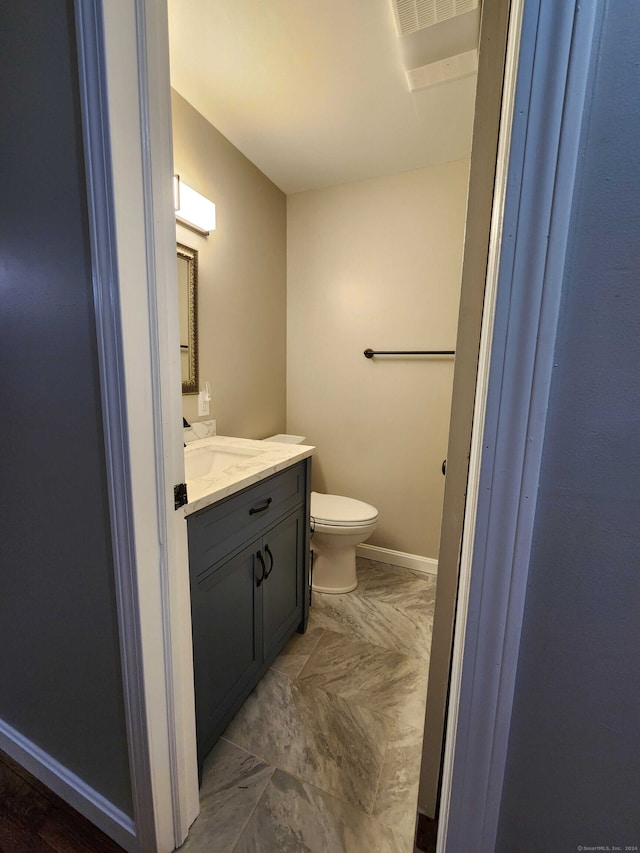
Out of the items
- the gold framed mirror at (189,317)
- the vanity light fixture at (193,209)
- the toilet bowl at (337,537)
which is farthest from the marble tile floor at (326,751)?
the vanity light fixture at (193,209)

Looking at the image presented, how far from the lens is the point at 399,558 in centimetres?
228

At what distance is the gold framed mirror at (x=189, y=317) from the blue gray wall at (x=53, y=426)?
2.57 feet

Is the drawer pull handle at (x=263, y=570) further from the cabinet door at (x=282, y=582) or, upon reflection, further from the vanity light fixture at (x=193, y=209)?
the vanity light fixture at (x=193, y=209)

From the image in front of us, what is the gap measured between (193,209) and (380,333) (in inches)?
47.0

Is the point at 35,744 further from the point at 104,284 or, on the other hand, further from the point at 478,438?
the point at 478,438

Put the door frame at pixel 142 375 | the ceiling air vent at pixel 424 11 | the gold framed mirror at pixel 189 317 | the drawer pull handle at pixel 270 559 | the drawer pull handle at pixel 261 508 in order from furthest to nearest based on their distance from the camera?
the gold framed mirror at pixel 189 317 → the drawer pull handle at pixel 270 559 → the drawer pull handle at pixel 261 508 → the ceiling air vent at pixel 424 11 → the door frame at pixel 142 375

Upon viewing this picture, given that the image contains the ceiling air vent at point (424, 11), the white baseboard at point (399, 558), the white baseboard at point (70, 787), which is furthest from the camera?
the white baseboard at point (399, 558)

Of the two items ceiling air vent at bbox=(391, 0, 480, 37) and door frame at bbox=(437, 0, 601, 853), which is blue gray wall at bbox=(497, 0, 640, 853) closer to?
door frame at bbox=(437, 0, 601, 853)

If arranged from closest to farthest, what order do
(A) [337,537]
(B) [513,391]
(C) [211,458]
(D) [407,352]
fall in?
(B) [513,391] < (C) [211,458] < (A) [337,537] < (D) [407,352]

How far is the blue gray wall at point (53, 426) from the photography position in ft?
2.21

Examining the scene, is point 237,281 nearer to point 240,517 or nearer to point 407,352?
point 407,352

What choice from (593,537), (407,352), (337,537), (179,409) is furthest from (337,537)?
(593,537)

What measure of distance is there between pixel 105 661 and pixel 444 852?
0.77 m

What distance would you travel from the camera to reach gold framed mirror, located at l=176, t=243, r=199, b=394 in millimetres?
1551
